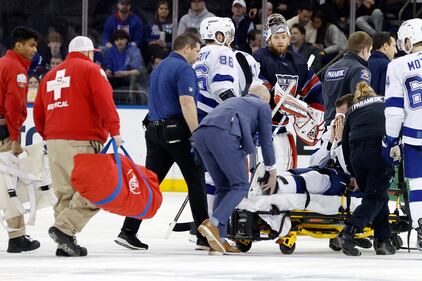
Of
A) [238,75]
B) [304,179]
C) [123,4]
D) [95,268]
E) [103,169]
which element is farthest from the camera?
[123,4]

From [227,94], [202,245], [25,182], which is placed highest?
[227,94]

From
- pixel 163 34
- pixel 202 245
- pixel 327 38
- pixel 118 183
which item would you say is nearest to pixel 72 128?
pixel 118 183

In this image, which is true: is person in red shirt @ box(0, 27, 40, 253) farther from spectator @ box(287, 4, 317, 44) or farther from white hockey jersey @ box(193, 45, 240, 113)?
spectator @ box(287, 4, 317, 44)

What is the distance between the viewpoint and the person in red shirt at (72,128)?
1002 cm

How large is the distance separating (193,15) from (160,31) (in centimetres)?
50

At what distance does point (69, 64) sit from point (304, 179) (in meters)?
1.83

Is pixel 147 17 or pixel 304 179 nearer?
pixel 304 179

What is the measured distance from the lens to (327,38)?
18.7 meters

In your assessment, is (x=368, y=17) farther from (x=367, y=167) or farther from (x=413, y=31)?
(x=367, y=167)

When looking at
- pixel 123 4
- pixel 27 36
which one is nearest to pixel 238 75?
pixel 27 36

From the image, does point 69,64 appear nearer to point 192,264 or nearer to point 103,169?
point 103,169

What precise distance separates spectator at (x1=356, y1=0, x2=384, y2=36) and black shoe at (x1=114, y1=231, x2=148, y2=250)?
816 cm

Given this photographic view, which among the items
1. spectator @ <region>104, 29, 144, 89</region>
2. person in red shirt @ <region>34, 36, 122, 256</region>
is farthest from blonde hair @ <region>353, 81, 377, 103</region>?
spectator @ <region>104, 29, 144, 89</region>

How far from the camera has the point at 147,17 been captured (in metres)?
18.4
